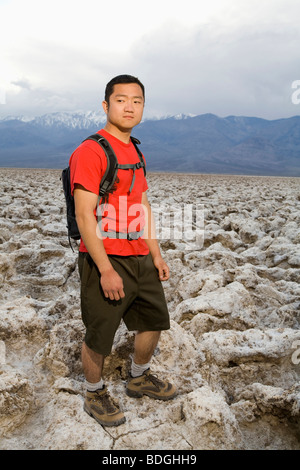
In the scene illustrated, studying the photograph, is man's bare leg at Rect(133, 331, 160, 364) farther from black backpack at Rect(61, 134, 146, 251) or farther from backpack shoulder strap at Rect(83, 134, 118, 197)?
backpack shoulder strap at Rect(83, 134, 118, 197)

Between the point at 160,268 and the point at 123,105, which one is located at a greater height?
the point at 123,105

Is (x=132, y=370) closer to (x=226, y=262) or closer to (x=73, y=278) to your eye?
(x=73, y=278)

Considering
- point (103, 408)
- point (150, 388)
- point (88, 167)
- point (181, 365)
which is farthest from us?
point (181, 365)

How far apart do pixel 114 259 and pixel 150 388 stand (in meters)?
0.75

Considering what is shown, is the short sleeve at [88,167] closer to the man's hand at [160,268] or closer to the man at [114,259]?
the man at [114,259]

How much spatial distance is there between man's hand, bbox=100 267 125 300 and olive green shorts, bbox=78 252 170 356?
0.07 m

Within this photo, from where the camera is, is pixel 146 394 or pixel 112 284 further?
pixel 146 394

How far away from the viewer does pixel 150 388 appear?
1881mm

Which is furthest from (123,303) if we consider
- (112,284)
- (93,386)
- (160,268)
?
(93,386)

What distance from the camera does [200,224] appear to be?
6207mm

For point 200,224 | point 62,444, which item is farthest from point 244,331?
point 200,224

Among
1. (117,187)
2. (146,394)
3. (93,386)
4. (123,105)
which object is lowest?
(146,394)

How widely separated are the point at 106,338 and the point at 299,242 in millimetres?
3962

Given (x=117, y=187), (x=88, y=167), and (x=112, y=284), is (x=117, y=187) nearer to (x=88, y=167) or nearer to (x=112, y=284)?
(x=88, y=167)
